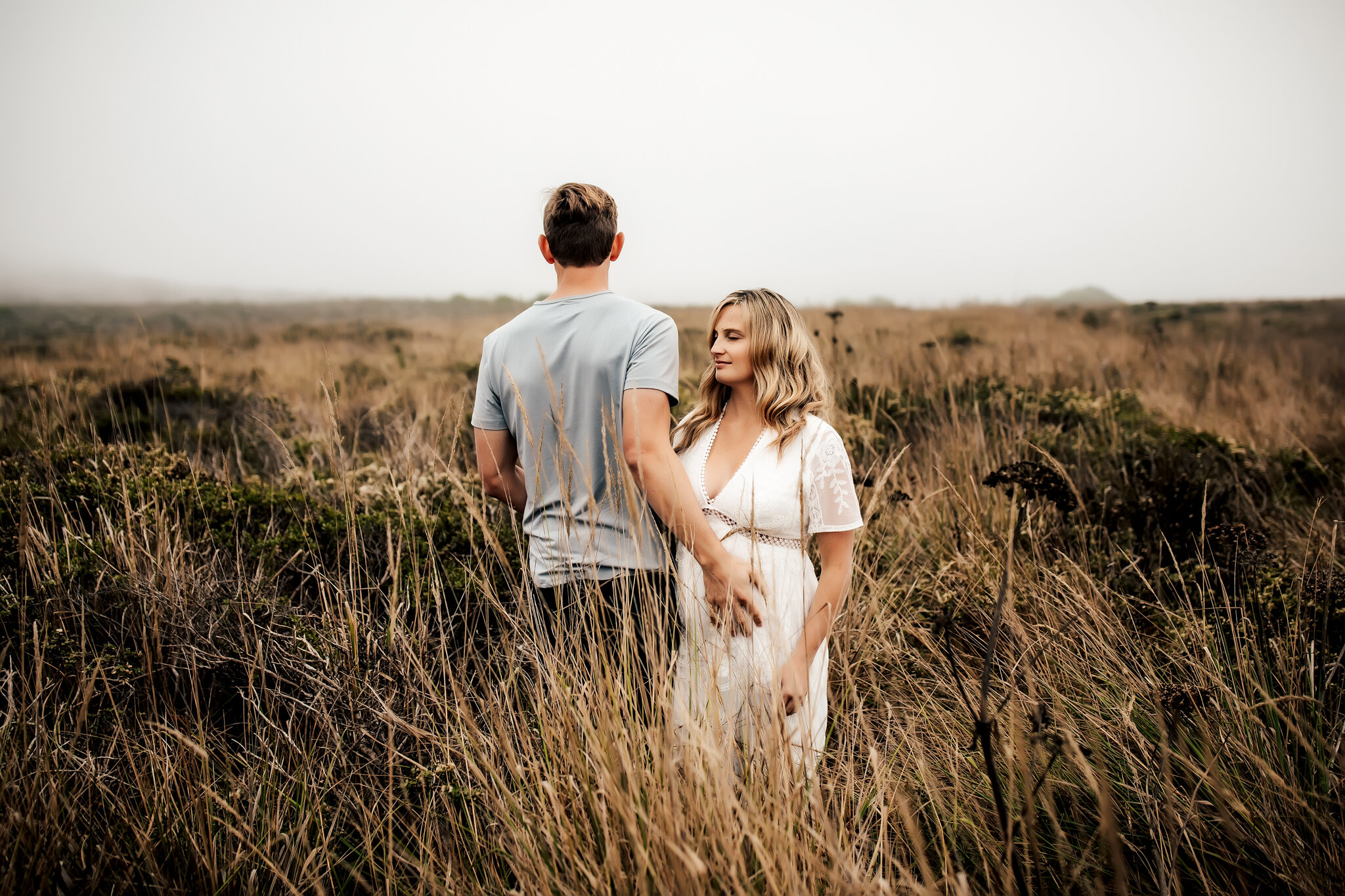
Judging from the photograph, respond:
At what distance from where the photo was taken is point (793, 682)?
6.06 feet

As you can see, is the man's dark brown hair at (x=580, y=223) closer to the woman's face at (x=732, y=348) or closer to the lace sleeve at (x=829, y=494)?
the woman's face at (x=732, y=348)

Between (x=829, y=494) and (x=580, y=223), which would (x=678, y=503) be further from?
(x=580, y=223)

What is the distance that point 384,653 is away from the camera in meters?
2.13

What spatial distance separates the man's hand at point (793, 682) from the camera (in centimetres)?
184

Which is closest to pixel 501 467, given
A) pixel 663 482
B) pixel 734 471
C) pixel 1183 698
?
pixel 663 482

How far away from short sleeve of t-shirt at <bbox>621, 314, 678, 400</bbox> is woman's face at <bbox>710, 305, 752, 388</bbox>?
0.95 ft

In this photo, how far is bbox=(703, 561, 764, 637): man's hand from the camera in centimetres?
189

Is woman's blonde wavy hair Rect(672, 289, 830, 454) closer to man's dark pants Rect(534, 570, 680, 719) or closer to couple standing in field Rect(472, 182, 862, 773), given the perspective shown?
A: couple standing in field Rect(472, 182, 862, 773)

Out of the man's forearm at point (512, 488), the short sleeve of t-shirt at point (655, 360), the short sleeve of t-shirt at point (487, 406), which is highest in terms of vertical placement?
the short sleeve of t-shirt at point (655, 360)

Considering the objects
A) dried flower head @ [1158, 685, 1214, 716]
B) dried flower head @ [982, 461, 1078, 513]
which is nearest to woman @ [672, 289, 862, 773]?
dried flower head @ [982, 461, 1078, 513]

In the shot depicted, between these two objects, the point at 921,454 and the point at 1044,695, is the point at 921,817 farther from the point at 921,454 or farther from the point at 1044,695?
the point at 921,454

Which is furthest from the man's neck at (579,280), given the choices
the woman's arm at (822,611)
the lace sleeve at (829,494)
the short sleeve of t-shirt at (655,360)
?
the woman's arm at (822,611)

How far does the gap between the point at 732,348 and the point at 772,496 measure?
508mm

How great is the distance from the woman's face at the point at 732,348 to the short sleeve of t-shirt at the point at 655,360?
0.29 metres
